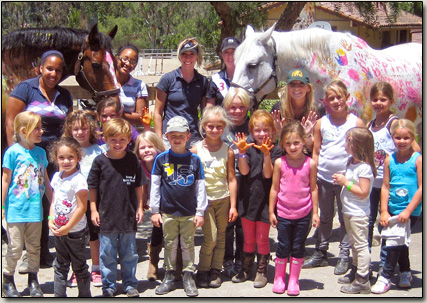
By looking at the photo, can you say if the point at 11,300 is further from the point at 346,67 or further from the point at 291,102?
the point at 346,67

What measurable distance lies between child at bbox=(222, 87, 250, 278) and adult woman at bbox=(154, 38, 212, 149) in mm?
489

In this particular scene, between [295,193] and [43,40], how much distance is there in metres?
3.08

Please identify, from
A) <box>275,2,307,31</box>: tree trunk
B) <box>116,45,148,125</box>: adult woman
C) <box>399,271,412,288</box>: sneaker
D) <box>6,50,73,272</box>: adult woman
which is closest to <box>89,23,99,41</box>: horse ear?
<box>116,45,148,125</box>: adult woman

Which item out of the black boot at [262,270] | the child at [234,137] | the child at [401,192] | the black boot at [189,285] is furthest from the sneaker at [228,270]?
the child at [401,192]

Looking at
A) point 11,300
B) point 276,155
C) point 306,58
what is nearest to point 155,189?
point 276,155

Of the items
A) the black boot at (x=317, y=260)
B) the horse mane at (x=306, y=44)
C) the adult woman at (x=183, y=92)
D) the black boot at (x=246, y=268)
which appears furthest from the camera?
the horse mane at (x=306, y=44)

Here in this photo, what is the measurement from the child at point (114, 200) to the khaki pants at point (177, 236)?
249mm

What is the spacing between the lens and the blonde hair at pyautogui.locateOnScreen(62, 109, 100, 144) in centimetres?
425

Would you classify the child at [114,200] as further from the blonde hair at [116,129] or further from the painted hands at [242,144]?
the painted hands at [242,144]

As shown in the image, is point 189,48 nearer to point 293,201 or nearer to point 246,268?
point 293,201

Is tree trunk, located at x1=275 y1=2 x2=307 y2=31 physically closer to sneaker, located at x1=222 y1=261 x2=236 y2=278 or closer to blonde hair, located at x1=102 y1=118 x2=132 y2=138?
sneaker, located at x1=222 y1=261 x2=236 y2=278

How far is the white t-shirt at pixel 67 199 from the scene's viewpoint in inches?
148

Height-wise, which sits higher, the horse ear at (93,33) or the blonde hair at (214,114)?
the horse ear at (93,33)

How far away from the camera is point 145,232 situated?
19.6 ft
